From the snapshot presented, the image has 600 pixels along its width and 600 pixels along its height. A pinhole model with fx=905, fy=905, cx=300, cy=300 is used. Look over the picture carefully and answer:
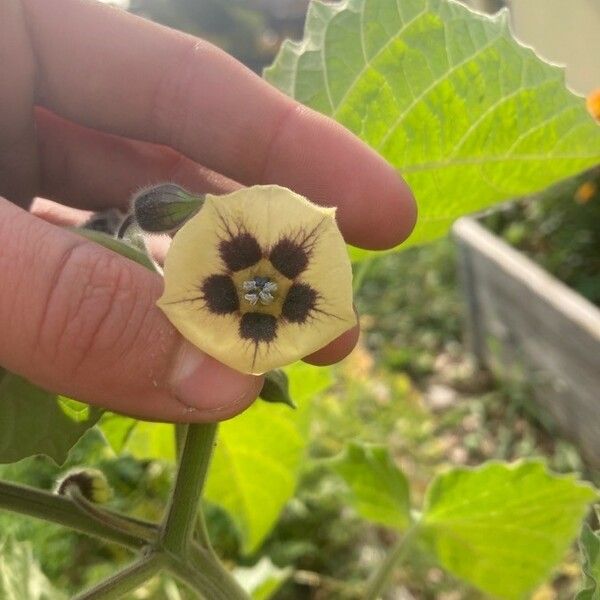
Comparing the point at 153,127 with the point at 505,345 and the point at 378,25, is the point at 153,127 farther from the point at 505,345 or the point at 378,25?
the point at 505,345

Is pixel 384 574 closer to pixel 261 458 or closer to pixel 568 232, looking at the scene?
pixel 261 458

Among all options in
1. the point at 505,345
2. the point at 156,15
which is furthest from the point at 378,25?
the point at 156,15

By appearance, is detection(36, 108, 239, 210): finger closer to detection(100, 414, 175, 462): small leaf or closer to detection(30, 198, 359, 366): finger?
detection(30, 198, 359, 366): finger

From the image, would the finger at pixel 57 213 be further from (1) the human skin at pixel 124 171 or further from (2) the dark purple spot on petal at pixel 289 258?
(2) the dark purple spot on petal at pixel 289 258

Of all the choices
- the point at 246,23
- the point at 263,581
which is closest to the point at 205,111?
the point at 263,581

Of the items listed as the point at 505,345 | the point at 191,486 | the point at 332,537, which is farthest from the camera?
the point at 505,345

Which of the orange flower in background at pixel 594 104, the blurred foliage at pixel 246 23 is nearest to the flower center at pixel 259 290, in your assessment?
the orange flower in background at pixel 594 104
